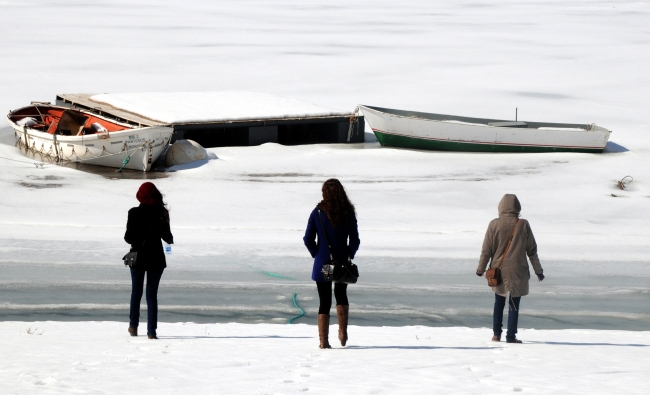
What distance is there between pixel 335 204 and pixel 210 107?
17040mm

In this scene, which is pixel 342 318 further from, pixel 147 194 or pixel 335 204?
pixel 147 194

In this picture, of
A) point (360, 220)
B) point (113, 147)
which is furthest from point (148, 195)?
point (113, 147)

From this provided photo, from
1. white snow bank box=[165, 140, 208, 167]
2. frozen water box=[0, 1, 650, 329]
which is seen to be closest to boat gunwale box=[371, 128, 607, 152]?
frozen water box=[0, 1, 650, 329]

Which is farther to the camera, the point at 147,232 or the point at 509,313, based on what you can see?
the point at 509,313

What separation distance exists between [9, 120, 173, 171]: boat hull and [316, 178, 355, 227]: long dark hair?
13.0 meters

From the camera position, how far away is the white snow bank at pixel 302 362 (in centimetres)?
595

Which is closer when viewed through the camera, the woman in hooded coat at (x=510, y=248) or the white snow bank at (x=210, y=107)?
the woman in hooded coat at (x=510, y=248)

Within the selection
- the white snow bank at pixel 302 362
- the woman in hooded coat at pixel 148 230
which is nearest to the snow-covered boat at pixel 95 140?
the white snow bank at pixel 302 362

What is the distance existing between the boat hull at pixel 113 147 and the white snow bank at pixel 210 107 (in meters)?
1.83

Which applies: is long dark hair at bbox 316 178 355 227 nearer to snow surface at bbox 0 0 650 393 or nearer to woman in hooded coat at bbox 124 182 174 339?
snow surface at bbox 0 0 650 393

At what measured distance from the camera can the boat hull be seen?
19.2m

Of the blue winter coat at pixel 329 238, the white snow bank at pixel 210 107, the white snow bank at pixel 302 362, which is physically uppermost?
the white snow bank at pixel 210 107

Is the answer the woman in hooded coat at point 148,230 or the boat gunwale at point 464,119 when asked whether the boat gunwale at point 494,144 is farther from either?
the woman in hooded coat at point 148,230

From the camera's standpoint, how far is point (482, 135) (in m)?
21.9
